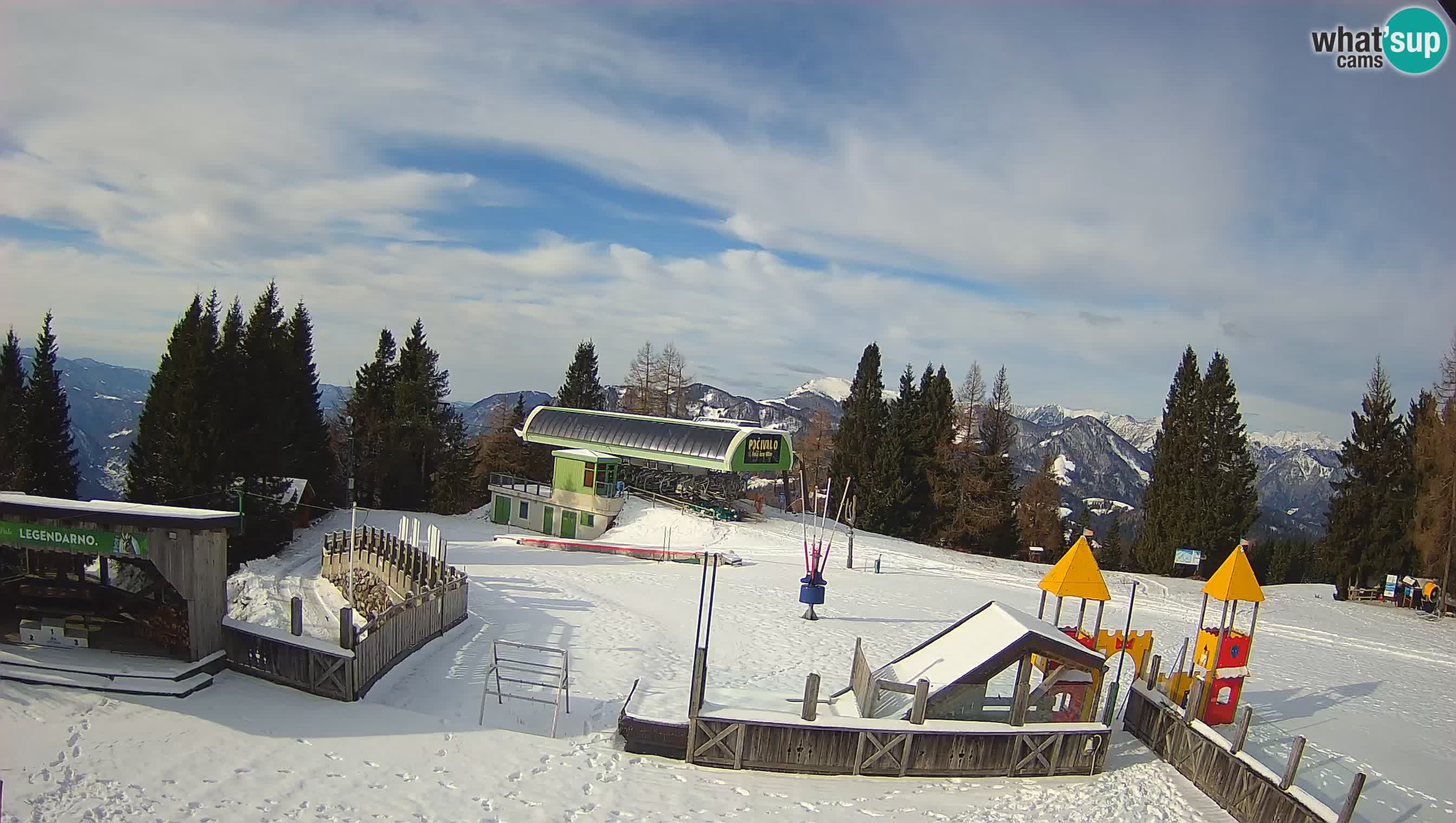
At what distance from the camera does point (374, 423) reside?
1656 inches

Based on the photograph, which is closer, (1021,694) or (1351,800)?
(1351,800)

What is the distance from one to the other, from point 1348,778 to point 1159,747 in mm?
2403

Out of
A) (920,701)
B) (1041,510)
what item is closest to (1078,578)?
(920,701)

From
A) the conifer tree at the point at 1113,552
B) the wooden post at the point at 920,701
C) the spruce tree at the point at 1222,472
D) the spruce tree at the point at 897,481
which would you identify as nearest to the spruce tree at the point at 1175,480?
the spruce tree at the point at 1222,472

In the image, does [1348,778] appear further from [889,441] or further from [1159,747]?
[889,441]

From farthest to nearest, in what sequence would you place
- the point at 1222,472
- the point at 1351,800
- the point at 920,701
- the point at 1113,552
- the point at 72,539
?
the point at 1113,552 < the point at 1222,472 < the point at 72,539 < the point at 920,701 < the point at 1351,800

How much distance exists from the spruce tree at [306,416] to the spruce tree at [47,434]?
29.5 ft

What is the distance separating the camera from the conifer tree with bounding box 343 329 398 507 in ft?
134

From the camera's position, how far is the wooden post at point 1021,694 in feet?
36.2

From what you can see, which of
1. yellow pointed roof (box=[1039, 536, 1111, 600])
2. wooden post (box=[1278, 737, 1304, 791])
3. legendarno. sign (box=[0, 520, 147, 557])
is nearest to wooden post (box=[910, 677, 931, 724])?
wooden post (box=[1278, 737, 1304, 791])

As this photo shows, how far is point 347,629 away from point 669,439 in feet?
83.6

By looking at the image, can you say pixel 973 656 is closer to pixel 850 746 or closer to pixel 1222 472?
pixel 850 746

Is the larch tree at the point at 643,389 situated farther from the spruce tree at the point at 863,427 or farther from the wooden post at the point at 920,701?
the wooden post at the point at 920,701

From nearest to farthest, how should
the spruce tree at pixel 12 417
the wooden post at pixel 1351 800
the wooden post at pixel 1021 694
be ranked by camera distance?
the wooden post at pixel 1351 800
the wooden post at pixel 1021 694
the spruce tree at pixel 12 417
